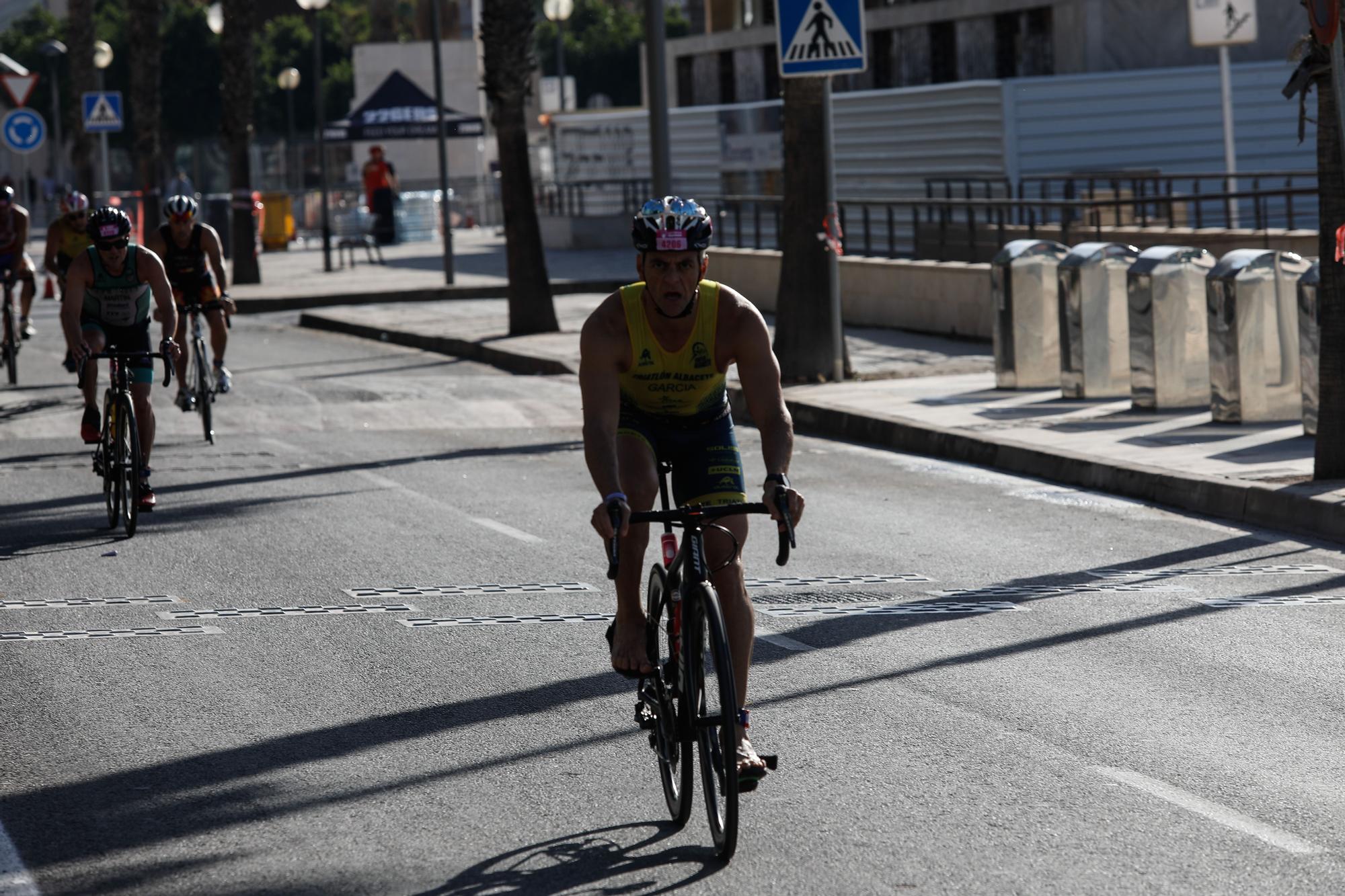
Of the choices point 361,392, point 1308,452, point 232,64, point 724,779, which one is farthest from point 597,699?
point 232,64

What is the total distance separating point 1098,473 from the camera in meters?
12.6

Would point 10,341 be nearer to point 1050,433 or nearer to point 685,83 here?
point 1050,433

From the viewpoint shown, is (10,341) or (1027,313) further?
(10,341)

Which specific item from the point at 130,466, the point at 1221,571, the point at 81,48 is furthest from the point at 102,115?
the point at 1221,571

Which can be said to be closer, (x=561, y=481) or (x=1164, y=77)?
(x=561, y=481)

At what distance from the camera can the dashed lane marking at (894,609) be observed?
29.0 ft

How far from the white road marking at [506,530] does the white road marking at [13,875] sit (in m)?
5.42

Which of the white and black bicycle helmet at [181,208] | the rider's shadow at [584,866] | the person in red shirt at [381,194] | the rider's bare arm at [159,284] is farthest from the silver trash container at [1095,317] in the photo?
the person in red shirt at [381,194]

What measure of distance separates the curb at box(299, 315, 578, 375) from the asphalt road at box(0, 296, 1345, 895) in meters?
8.08

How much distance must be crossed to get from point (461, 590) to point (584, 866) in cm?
420

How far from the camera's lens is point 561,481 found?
13.4 meters

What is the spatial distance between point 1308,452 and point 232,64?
2514cm

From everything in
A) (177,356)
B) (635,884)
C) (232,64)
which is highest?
(232,64)

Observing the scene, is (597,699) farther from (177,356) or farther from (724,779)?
(177,356)
